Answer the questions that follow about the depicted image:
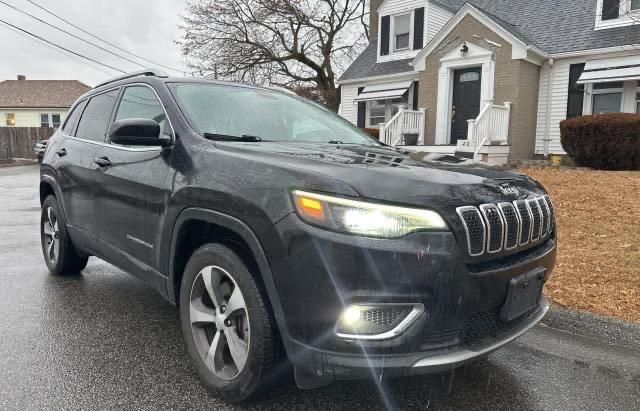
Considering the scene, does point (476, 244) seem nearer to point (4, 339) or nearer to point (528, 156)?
point (4, 339)

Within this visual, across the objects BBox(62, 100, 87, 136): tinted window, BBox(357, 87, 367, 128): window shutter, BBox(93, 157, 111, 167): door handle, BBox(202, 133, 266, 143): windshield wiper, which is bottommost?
BBox(93, 157, 111, 167): door handle

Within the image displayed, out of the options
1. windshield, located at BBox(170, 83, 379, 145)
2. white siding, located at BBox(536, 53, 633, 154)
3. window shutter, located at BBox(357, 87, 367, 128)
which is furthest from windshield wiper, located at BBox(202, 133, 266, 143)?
window shutter, located at BBox(357, 87, 367, 128)

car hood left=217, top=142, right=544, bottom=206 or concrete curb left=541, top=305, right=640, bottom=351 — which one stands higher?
car hood left=217, top=142, right=544, bottom=206

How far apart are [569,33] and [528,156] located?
13.1 ft

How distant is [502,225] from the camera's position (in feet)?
7.55

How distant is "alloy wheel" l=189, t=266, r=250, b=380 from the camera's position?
2.47 meters

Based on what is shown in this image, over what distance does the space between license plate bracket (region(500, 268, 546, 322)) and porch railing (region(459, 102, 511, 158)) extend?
11.9m

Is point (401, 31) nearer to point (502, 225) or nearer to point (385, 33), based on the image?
point (385, 33)

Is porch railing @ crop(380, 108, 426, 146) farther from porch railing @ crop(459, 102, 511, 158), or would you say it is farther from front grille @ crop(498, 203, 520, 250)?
front grille @ crop(498, 203, 520, 250)

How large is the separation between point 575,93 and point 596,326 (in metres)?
13.4

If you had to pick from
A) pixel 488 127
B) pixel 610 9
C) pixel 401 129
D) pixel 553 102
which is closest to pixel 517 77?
pixel 553 102

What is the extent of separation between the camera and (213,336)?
273cm

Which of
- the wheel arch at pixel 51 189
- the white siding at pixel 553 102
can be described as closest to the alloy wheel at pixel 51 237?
the wheel arch at pixel 51 189

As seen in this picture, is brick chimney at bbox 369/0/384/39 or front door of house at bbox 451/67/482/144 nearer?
front door of house at bbox 451/67/482/144
